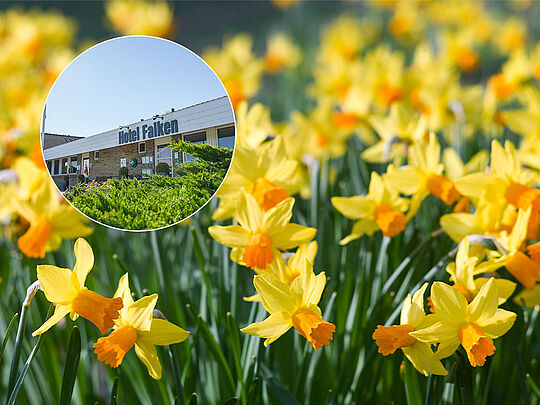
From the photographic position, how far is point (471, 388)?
31.3 inches

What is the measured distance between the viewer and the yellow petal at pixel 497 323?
2.45 feet

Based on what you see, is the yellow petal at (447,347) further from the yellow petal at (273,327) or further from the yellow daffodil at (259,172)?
the yellow daffodil at (259,172)

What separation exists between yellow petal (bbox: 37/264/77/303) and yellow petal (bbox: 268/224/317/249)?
33 centimetres

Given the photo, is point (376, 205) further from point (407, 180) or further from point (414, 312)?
point (414, 312)

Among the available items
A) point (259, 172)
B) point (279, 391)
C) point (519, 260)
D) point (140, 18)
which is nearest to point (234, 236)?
point (259, 172)

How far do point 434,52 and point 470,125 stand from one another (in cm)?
212

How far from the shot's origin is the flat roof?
83cm

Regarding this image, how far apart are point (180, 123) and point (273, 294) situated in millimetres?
322

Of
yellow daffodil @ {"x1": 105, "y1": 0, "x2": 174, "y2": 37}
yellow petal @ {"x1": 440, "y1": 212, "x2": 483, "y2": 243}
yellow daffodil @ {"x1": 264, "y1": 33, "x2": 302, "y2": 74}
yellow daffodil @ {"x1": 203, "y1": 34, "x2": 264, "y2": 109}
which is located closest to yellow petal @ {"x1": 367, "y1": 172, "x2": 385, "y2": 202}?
yellow petal @ {"x1": 440, "y1": 212, "x2": 483, "y2": 243}

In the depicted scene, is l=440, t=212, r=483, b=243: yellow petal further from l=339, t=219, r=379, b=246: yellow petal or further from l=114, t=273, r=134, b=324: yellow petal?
l=114, t=273, r=134, b=324: yellow petal

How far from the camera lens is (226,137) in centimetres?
86

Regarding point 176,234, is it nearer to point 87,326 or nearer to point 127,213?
point 87,326

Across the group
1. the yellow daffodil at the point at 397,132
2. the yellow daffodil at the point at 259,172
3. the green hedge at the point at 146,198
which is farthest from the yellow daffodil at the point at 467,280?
the yellow daffodil at the point at 397,132

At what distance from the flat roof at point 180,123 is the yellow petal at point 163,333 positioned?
0.30 metres
